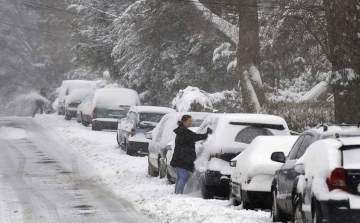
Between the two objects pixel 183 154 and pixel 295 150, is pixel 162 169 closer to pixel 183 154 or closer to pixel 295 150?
pixel 183 154

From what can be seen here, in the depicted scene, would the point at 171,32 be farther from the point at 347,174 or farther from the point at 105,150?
the point at 347,174

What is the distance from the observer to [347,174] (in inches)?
298

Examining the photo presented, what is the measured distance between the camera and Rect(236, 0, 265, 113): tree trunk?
28.8 meters

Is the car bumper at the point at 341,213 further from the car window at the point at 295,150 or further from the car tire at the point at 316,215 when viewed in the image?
the car window at the point at 295,150

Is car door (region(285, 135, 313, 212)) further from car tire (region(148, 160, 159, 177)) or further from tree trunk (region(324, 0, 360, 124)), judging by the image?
car tire (region(148, 160, 159, 177))

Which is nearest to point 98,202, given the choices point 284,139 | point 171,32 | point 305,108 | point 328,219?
point 284,139

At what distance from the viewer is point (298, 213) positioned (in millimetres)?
8812

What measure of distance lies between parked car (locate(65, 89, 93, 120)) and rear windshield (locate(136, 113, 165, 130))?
17.6 metres

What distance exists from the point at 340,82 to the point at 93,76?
56143 millimetres

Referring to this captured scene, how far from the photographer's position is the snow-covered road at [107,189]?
37.1ft

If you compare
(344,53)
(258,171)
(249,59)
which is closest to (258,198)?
(258,171)

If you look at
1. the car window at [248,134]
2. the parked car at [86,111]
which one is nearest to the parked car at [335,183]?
the car window at [248,134]

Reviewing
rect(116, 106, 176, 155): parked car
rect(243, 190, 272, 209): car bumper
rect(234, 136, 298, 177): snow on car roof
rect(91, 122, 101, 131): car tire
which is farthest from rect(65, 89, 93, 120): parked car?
rect(243, 190, 272, 209): car bumper

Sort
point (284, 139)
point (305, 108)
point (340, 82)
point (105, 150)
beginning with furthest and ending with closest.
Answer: point (105, 150) < point (305, 108) < point (340, 82) < point (284, 139)
